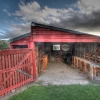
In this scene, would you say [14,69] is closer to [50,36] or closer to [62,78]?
[50,36]

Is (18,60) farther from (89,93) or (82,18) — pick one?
(82,18)

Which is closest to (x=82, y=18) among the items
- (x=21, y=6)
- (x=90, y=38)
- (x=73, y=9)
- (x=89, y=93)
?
(x=73, y=9)

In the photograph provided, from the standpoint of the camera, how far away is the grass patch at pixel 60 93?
3.59 meters

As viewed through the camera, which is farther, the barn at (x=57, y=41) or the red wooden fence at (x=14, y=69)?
the barn at (x=57, y=41)

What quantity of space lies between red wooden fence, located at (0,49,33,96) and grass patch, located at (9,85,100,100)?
669 millimetres

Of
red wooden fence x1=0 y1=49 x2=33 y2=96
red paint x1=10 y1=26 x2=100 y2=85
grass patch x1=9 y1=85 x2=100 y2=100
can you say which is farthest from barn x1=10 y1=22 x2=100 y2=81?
grass patch x1=9 y1=85 x2=100 y2=100

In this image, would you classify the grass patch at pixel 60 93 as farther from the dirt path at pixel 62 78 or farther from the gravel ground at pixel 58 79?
the dirt path at pixel 62 78

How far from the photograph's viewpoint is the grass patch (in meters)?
3.59

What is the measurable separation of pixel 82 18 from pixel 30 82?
733 centimetres

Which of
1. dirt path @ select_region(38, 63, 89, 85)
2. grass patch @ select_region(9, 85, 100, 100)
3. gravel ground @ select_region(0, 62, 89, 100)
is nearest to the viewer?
grass patch @ select_region(9, 85, 100, 100)

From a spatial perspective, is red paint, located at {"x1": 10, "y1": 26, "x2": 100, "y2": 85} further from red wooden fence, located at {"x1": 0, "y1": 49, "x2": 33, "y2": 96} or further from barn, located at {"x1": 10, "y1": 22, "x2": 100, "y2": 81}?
red wooden fence, located at {"x1": 0, "y1": 49, "x2": 33, "y2": 96}

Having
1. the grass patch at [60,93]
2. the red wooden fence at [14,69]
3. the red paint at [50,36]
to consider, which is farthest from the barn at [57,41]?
the grass patch at [60,93]

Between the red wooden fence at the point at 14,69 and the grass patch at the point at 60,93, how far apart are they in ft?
2.20

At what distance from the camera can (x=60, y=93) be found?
3943 mm
